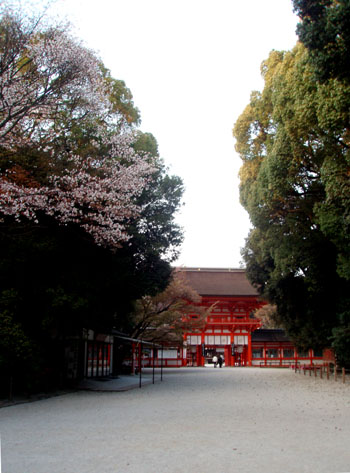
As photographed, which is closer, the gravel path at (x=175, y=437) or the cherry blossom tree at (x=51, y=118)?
the gravel path at (x=175, y=437)

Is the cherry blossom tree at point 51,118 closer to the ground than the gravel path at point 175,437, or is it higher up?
higher up

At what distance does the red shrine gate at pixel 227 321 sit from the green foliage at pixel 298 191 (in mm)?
13073

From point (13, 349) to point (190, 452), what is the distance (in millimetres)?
7531

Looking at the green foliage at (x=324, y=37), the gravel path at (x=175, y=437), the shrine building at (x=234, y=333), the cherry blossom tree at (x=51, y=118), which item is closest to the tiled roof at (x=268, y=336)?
the shrine building at (x=234, y=333)

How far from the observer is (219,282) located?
41.7 metres

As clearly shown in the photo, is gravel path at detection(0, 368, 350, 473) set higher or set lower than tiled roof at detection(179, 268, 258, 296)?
lower

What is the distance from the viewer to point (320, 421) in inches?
330

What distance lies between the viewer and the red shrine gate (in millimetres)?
39500

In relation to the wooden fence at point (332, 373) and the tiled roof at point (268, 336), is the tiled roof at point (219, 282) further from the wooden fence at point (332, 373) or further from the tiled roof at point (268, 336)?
the wooden fence at point (332, 373)

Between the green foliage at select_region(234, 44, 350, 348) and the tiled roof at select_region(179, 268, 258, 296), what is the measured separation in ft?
43.7

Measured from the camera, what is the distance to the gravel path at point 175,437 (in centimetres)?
500

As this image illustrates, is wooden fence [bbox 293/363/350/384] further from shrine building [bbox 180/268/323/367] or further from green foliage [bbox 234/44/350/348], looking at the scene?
shrine building [bbox 180/268/323/367]

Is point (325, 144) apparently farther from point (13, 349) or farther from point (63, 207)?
point (13, 349)

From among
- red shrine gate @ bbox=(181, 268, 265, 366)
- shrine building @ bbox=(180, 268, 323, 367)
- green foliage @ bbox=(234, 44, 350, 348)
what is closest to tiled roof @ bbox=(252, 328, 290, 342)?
shrine building @ bbox=(180, 268, 323, 367)
